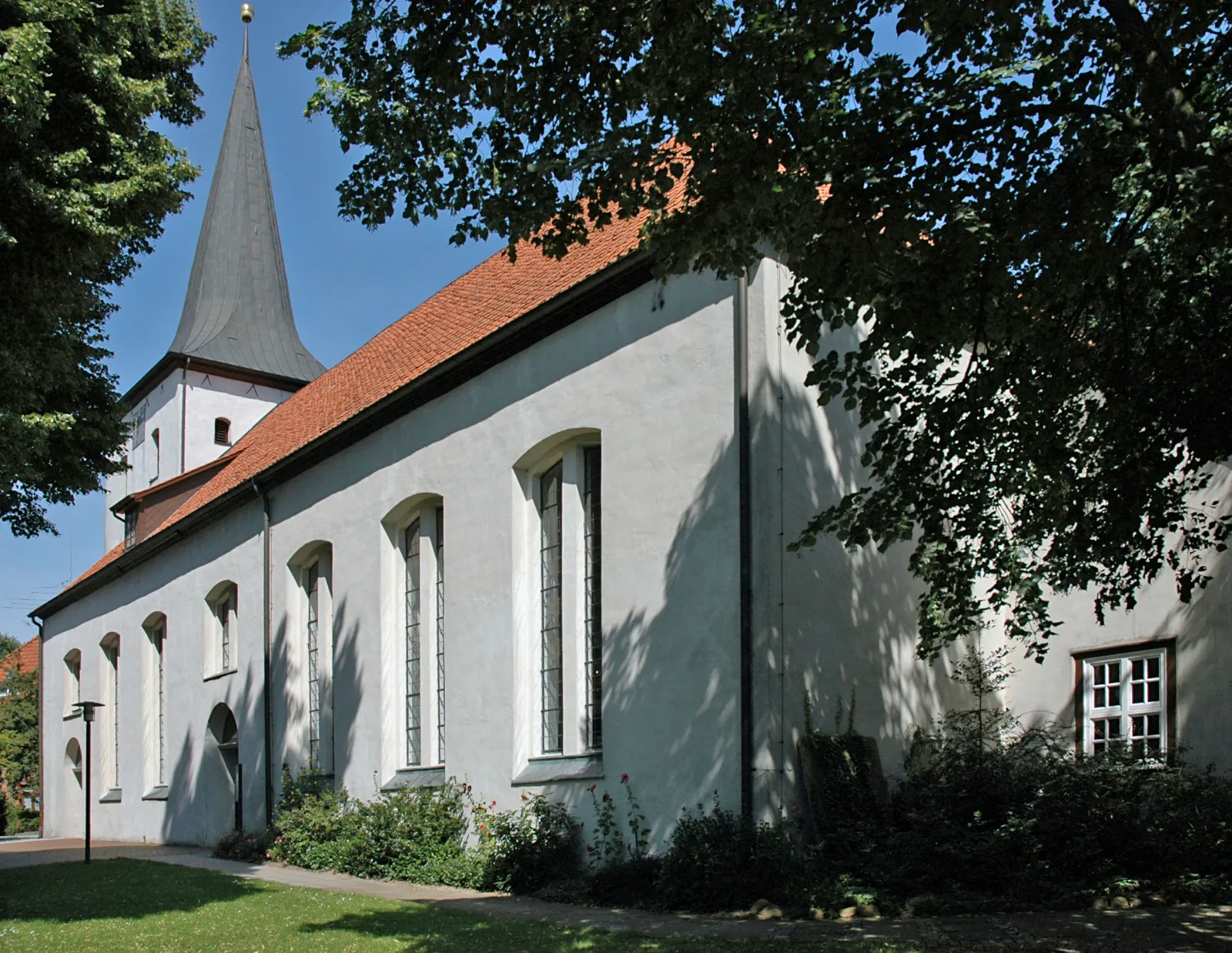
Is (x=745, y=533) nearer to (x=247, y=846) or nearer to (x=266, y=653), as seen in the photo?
(x=247, y=846)

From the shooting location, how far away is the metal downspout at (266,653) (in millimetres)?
20750

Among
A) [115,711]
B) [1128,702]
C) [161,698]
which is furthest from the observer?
[115,711]

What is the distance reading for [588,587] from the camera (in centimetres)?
1422

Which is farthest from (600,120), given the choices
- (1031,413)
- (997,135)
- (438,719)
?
(438,719)

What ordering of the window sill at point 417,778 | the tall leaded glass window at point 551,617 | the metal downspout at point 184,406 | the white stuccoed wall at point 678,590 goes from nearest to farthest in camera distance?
the white stuccoed wall at point 678,590
the tall leaded glass window at point 551,617
the window sill at point 417,778
the metal downspout at point 184,406

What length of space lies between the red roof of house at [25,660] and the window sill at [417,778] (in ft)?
132

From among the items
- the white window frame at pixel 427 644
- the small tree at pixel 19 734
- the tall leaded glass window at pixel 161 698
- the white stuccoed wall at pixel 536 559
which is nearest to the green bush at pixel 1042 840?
the white stuccoed wall at pixel 536 559

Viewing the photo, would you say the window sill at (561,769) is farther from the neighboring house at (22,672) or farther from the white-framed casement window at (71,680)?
the neighboring house at (22,672)

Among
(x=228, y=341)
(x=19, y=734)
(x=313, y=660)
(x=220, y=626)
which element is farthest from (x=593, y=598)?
(x=19, y=734)

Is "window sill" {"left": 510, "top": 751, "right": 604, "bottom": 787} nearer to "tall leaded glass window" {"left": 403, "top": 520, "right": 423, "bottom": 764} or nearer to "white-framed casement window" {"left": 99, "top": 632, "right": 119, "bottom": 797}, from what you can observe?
"tall leaded glass window" {"left": 403, "top": 520, "right": 423, "bottom": 764}

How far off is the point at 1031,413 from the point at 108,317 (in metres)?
12.9

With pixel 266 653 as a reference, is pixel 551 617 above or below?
above

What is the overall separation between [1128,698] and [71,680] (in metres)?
30.1

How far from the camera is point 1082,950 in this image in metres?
7.95
